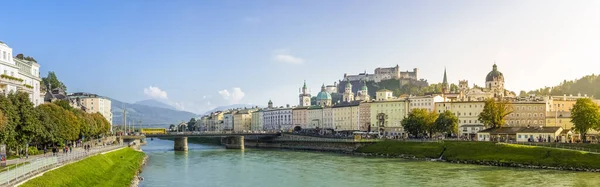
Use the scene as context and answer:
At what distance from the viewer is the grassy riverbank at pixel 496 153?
194 ft

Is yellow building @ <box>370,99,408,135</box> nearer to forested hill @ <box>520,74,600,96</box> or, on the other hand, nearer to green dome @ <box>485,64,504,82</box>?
green dome @ <box>485,64,504,82</box>

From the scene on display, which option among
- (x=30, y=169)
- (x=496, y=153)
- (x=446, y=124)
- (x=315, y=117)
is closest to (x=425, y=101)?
(x=446, y=124)

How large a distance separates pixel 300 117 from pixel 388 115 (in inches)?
2159

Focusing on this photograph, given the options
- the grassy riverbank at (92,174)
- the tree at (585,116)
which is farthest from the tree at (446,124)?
the grassy riverbank at (92,174)

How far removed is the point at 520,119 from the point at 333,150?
125 feet

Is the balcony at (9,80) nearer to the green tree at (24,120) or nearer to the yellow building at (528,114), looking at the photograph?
the green tree at (24,120)

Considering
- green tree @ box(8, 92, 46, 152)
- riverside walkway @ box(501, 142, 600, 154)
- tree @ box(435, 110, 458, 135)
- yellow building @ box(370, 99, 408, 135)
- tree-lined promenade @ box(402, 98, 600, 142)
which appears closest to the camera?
green tree @ box(8, 92, 46, 152)

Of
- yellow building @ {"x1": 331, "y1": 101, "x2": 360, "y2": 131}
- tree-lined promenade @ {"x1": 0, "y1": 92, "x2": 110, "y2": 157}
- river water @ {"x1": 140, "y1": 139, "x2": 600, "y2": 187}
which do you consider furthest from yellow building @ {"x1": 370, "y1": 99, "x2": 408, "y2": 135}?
tree-lined promenade @ {"x1": 0, "y1": 92, "x2": 110, "y2": 157}

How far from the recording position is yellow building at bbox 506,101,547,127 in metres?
110

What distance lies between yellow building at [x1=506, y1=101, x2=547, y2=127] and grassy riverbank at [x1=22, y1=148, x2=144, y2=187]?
256 feet

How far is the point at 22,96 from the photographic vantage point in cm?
4584

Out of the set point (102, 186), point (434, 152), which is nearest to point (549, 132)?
point (434, 152)

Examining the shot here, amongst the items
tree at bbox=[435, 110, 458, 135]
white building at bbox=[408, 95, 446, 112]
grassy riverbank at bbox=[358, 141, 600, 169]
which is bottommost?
grassy riverbank at bbox=[358, 141, 600, 169]

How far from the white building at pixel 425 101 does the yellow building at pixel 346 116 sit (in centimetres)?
2227
